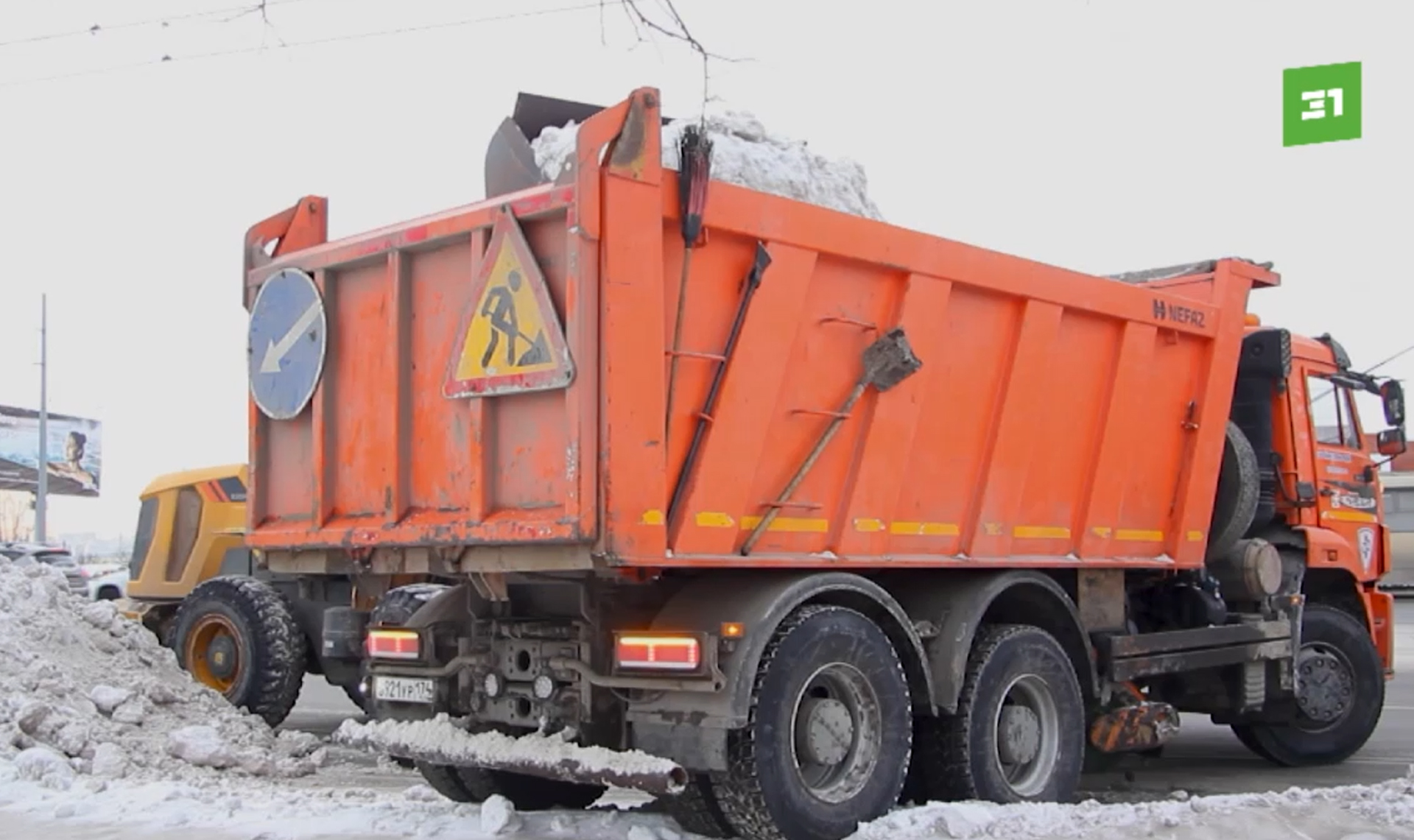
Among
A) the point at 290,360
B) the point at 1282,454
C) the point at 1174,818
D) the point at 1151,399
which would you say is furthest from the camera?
the point at 1282,454

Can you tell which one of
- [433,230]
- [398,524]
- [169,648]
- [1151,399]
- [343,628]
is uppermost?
[433,230]

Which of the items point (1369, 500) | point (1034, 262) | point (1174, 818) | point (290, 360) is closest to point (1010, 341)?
point (1034, 262)

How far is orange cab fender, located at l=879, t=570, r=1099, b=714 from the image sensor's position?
20.5 feet

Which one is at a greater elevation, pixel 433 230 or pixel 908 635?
pixel 433 230

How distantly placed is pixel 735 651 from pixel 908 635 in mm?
1107

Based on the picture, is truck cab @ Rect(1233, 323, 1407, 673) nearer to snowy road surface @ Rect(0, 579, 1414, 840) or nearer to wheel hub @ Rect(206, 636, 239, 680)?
snowy road surface @ Rect(0, 579, 1414, 840)

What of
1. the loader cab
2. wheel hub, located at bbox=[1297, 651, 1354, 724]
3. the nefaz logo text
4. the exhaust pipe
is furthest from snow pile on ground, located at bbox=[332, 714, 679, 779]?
the loader cab

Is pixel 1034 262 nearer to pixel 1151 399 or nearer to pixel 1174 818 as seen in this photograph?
pixel 1151 399

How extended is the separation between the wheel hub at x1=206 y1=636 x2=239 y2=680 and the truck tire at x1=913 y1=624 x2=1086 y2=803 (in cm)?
551

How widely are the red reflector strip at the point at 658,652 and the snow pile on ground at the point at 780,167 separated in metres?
2.85

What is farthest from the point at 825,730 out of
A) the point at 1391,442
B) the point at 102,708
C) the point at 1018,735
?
the point at 1391,442

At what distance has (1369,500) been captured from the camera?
9.79 metres

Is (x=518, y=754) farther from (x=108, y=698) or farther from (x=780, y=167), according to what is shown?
(x=108, y=698)

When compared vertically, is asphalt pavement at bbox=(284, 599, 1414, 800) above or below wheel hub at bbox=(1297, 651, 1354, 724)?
below
